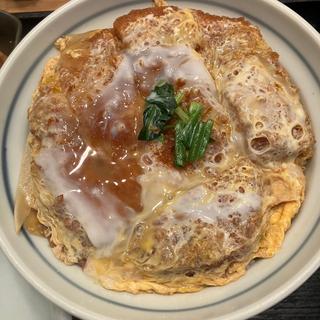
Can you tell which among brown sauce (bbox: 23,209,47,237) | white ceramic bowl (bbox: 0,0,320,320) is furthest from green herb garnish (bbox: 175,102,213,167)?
brown sauce (bbox: 23,209,47,237)

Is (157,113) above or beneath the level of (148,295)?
above

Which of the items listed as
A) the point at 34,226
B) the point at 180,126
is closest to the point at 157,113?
the point at 180,126

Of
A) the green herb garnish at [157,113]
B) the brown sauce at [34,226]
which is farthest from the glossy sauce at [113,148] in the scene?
the brown sauce at [34,226]

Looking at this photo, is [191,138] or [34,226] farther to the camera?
[34,226]

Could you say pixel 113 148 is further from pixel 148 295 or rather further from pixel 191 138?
pixel 148 295

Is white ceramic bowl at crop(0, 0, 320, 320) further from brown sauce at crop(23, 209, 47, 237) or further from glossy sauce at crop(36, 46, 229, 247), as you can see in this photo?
glossy sauce at crop(36, 46, 229, 247)

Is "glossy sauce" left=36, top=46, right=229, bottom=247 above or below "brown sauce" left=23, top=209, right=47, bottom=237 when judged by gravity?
above
